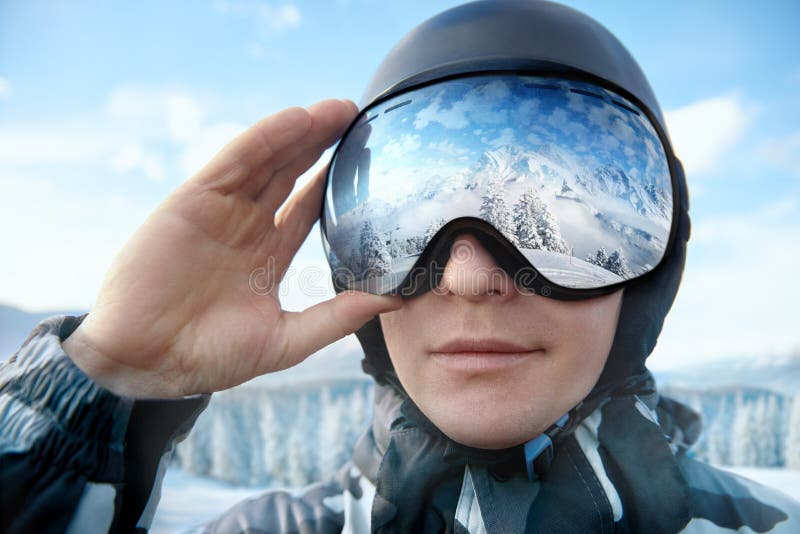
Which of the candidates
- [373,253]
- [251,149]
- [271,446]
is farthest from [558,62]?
[271,446]

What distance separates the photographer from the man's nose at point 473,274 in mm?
1144

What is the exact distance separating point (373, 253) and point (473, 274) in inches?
10.4

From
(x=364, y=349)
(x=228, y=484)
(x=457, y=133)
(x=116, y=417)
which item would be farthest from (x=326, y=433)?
(x=457, y=133)

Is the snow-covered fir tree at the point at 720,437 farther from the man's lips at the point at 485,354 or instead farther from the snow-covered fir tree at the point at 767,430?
the man's lips at the point at 485,354

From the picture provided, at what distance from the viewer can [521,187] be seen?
3.75ft

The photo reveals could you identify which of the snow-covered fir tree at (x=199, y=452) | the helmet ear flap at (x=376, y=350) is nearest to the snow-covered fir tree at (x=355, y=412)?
the snow-covered fir tree at (x=199, y=452)

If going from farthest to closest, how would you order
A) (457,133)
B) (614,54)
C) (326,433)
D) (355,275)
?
1. (326,433)
2. (614,54)
3. (355,275)
4. (457,133)

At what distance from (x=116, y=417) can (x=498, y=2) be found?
4.73 ft

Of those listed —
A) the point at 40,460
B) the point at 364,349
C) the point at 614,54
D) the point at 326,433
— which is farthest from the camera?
the point at 326,433

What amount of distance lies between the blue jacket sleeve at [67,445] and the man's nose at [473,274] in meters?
0.67

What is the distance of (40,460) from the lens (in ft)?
3.20

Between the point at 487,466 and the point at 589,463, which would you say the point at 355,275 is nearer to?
the point at 487,466

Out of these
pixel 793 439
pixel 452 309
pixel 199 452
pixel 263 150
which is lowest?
pixel 199 452

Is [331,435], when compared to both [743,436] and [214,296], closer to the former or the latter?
[214,296]
